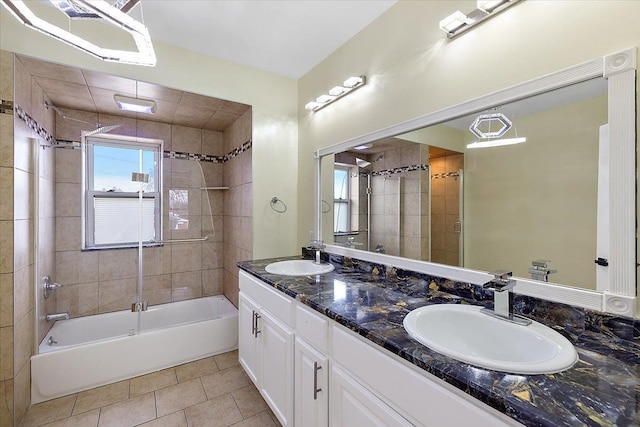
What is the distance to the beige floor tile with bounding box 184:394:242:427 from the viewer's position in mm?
1774

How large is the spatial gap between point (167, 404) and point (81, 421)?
493 millimetres

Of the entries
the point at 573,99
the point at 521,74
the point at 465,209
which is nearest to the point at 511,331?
the point at 465,209

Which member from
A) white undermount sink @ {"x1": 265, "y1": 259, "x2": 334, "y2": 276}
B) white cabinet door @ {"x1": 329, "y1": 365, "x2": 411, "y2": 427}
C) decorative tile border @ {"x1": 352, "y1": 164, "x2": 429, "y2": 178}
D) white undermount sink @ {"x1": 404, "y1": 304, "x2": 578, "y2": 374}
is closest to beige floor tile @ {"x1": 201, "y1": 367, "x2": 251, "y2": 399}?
white undermount sink @ {"x1": 265, "y1": 259, "x2": 334, "y2": 276}

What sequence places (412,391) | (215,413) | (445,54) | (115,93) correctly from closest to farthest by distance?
(412,391) < (445,54) < (215,413) < (115,93)

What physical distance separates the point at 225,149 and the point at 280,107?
3.32ft

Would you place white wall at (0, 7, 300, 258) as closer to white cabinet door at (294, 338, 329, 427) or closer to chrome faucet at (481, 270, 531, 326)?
white cabinet door at (294, 338, 329, 427)

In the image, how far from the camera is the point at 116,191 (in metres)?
2.83

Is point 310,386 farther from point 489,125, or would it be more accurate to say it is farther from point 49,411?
point 49,411

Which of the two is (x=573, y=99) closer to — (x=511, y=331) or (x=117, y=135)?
(x=511, y=331)

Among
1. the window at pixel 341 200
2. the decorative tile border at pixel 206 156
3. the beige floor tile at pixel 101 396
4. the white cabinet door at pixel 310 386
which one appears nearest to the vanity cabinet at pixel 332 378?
the white cabinet door at pixel 310 386

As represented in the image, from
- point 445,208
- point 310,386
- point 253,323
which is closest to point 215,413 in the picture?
point 253,323

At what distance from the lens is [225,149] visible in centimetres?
334

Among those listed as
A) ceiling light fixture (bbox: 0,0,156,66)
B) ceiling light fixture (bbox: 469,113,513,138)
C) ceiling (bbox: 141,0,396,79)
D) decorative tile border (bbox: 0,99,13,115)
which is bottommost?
ceiling light fixture (bbox: 469,113,513,138)

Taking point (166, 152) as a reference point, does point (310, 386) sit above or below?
below
